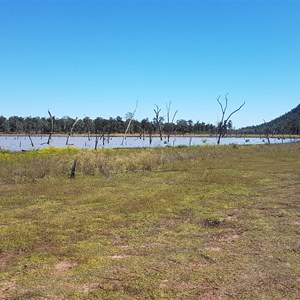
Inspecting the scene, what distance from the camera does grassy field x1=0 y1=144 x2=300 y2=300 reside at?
4473 mm

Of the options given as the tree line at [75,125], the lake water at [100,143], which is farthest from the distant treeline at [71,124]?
the lake water at [100,143]

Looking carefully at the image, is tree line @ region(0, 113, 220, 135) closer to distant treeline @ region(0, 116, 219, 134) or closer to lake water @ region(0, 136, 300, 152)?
distant treeline @ region(0, 116, 219, 134)

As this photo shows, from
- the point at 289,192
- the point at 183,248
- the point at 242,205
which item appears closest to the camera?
the point at 183,248

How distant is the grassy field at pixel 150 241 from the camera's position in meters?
4.47

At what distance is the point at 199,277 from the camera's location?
188 inches

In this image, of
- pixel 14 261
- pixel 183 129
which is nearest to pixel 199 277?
pixel 14 261

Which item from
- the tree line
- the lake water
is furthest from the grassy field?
the tree line

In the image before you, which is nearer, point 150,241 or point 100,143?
point 150,241

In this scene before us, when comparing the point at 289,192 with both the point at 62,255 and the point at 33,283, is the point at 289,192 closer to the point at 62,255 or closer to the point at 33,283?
the point at 62,255

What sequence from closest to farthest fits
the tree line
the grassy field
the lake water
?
the grassy field → the lake water → the tree line

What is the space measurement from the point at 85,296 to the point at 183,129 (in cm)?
15045

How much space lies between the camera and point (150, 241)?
6.45 m

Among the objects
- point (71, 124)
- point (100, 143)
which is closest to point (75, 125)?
point (71, 124)

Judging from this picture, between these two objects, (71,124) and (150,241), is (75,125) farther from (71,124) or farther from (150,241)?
(150,241)
